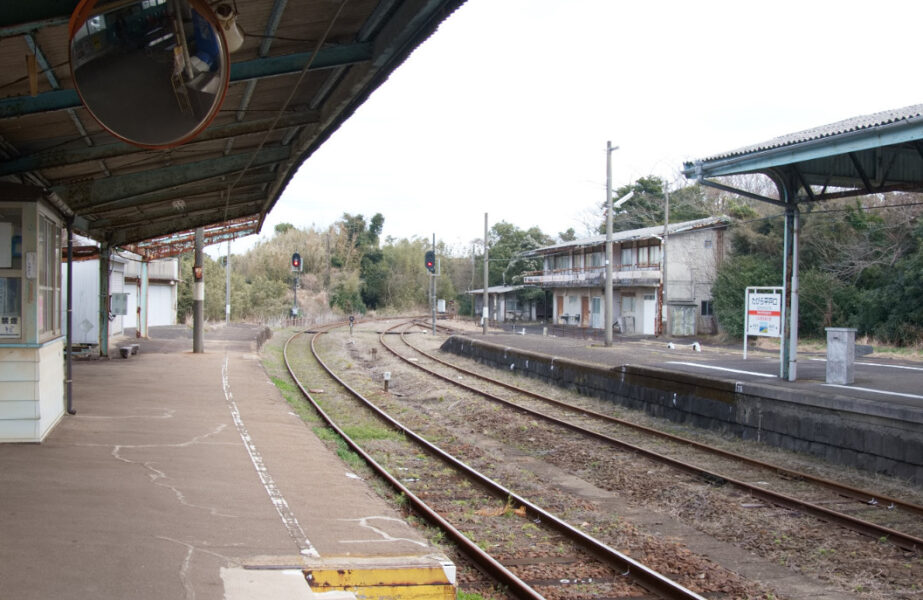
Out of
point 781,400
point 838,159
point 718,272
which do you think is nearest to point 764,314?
point 838,159

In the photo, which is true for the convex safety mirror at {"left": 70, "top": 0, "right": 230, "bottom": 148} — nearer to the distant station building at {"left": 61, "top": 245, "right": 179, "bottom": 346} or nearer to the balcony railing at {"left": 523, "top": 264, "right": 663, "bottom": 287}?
the distant station building at {"left": 61, "top": 245, "right": 179, "bottom": 346}

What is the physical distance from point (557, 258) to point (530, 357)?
2893 centimetres

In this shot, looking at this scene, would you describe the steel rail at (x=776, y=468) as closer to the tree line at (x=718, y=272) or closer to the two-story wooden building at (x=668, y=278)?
the tree line at (x=718, y=272)

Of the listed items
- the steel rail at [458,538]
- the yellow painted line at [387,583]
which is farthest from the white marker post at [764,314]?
the yellow painted line at [387,583]

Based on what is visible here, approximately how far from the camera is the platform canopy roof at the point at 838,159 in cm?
1012

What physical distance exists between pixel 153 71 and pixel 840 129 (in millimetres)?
9882

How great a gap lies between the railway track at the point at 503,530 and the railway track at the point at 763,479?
8.24ft

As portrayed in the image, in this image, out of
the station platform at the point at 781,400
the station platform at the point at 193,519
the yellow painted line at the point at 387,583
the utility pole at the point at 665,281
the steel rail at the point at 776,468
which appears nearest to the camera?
the station platform at the point at 193,519

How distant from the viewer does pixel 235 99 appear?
24.9ft

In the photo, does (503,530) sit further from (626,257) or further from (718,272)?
(626,257)

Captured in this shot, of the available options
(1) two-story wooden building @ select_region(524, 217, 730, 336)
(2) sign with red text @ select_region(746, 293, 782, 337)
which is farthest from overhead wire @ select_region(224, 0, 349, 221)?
(1) two-story wooden building @ select_region(524, 217, 730, 336)

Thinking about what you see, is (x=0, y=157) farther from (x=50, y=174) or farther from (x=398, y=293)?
(x=398, y=293)

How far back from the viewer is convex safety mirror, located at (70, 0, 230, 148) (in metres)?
4.19

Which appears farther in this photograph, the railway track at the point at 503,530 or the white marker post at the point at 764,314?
the white marker post at the point at 764,314
